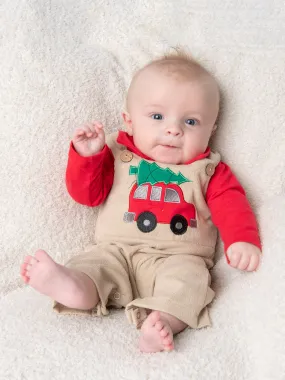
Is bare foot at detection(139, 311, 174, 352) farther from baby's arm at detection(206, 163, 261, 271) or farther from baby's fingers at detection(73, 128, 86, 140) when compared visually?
baby's fingers at detection(73, 128, 86, 140)

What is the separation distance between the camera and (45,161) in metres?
1.42

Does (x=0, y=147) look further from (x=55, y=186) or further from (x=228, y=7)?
(x=228, y=7)

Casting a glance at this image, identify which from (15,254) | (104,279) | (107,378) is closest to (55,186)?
(15,254)

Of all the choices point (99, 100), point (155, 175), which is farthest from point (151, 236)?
point (99, 100)

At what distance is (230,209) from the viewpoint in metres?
1.35

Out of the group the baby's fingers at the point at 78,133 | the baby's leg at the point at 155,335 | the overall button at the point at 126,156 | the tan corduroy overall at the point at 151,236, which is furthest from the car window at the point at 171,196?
the baby's leg at the point at 155,335

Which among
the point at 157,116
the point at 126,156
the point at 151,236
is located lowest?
the point at 151,236

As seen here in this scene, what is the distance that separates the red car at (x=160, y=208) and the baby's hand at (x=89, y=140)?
14 cm

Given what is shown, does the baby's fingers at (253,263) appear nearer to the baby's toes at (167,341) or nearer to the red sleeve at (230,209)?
the red sleeve at (230,209)

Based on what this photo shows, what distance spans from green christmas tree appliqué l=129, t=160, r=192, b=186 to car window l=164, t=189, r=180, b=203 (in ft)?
0.07

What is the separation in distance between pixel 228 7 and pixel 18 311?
881 mm

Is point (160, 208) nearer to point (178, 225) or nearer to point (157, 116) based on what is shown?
point (178, 225)

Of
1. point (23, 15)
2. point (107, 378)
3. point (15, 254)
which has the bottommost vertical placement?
point (15, 254)

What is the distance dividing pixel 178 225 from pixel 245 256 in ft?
0.64
